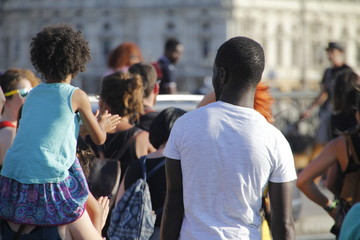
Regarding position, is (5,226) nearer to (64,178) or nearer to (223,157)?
(64,178)

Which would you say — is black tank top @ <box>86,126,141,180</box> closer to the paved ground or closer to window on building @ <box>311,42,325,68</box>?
the paved ground

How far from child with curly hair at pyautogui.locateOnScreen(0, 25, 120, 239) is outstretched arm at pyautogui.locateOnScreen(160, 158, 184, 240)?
0.49 m

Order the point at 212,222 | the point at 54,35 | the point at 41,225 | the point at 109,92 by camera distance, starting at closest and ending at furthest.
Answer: the point at 212,222 → the point at 41,225 → the point at 54,35 → the point at 109,92

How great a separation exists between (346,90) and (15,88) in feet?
7.52

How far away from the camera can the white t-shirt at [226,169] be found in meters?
4.24

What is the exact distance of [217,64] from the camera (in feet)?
14.3

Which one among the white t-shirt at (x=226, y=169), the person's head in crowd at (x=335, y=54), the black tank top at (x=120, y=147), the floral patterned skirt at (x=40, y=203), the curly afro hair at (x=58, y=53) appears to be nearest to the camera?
the white t-shirt at (x=226, y=169)

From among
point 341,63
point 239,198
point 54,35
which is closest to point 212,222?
point 239,198

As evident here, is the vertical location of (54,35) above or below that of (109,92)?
above

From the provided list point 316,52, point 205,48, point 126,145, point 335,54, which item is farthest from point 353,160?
point 316,52

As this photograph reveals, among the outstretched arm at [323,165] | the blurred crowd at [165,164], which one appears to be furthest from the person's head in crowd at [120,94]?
the outstretched arm at [323,165]

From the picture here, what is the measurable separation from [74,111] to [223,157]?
0.84 m

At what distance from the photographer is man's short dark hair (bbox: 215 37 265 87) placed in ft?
14.2

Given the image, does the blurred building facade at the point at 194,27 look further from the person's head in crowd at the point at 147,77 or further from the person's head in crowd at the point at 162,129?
the person's head in crowd at the point at 162,129
